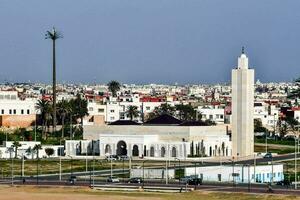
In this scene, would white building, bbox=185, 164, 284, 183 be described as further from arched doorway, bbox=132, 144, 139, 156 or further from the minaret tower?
arched doorway, bbox=132, 144, 139, 156

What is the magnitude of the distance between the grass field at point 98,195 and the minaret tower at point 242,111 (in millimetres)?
51022

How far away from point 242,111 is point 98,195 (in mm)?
55657

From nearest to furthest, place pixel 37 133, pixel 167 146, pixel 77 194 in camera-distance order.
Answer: pixel 77 194
pixel 167 146
pixel 37 133

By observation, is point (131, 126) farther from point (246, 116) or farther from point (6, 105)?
point (6, 105)

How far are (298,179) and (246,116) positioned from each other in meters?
37.6

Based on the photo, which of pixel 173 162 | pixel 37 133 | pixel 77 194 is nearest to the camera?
pixel 77 194

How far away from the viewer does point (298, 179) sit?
110 m

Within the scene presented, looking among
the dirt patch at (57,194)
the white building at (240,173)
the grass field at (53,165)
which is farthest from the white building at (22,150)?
the dirt patch at (57,194)

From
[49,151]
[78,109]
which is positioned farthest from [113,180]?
[78,109]

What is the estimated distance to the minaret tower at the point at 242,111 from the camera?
14688 cm

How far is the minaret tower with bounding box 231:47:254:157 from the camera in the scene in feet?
482

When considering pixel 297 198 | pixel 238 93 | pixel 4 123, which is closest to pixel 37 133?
pixel 4 123

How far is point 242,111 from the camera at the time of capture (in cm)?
14700

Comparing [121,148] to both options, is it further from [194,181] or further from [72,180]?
[194,181]
